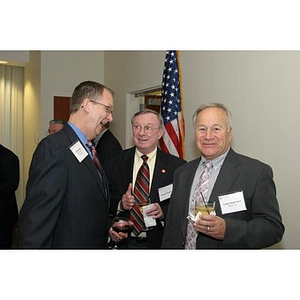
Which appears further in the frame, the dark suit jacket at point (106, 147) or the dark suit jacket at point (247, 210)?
the dark suit jacket at point (106, 147)

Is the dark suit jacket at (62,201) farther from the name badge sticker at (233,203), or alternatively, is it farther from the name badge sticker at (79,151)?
the name badge sticker at (233,203)

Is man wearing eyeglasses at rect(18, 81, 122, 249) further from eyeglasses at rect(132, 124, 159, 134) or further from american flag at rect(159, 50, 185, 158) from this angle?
american flag at rect(159, 50, 185, 158)

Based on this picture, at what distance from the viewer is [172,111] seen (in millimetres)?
3744

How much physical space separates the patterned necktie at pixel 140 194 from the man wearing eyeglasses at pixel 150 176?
0.05 feet

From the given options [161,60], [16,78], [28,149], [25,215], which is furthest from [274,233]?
[16,78]

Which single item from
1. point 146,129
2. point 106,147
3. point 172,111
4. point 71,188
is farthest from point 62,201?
point 172,111

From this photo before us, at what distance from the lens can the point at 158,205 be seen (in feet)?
8.09

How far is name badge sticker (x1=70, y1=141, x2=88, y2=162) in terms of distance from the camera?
1905 mm

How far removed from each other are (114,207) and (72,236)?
2.84 ft

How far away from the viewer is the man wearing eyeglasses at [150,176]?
2.56 metres

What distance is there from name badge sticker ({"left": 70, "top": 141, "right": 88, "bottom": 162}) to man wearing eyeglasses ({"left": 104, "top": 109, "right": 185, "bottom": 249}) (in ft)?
2.12

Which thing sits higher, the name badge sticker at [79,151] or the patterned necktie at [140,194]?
the name badge sticker at [79,151]

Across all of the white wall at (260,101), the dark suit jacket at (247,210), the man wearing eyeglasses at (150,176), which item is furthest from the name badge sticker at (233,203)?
the white wall at (260,101)

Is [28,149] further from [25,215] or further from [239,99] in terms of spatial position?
[25,215]
